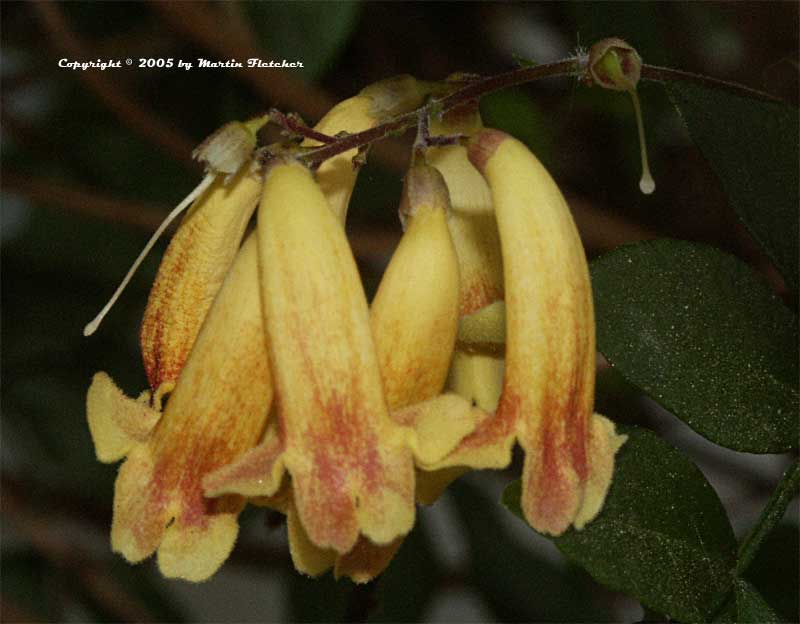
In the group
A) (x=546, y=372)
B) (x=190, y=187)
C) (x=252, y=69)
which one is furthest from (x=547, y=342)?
(x=190, y=187)

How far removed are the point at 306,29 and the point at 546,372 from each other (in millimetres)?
501

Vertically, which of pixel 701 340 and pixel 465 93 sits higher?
pixel 465 93

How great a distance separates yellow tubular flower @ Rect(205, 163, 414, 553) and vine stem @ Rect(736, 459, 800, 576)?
0.54 ft

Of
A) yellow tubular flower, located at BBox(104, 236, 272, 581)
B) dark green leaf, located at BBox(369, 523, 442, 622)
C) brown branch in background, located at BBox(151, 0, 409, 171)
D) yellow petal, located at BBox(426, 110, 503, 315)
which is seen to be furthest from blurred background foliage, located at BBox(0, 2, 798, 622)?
yellow tubular flower, located at BBox(104, 236, 272, 581)

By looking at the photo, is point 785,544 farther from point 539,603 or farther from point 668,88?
point 668,88

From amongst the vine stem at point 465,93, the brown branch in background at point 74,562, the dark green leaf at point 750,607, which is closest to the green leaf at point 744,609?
the dark green leaf at point 750,607

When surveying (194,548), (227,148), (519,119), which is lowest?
(519,119)

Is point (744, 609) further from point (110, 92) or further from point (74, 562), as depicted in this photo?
point (74, 562)

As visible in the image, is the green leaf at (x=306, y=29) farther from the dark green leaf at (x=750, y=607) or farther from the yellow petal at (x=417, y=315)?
the dark green leaf at (x=750, y=607)

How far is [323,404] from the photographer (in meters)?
0.49

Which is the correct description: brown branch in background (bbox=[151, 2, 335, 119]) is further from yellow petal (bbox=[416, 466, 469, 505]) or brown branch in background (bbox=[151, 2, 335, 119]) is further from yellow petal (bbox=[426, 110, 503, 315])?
yellow petal (bbox=[416, 466, 469, 505])

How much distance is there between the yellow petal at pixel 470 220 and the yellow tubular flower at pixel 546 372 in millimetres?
72

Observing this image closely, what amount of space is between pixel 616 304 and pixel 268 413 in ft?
0.53

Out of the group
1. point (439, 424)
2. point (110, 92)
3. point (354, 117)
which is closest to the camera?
point (439, 424)
